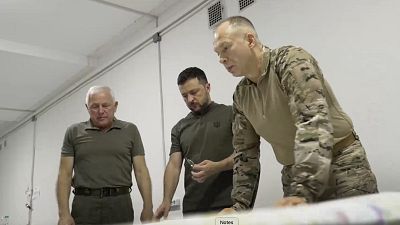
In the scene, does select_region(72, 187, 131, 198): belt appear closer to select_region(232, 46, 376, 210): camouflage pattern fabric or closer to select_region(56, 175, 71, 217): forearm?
select_region(56, 175, 71, 217): forearm

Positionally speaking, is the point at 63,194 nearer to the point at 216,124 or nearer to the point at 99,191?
the point at 99,191

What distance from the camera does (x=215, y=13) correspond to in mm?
2867

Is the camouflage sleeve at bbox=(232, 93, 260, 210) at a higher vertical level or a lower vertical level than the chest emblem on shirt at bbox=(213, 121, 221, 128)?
lower

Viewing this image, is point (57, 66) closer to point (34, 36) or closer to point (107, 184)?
point (34, 36)

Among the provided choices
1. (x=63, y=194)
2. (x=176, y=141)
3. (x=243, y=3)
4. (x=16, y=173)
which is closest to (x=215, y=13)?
(x=243, y=3)

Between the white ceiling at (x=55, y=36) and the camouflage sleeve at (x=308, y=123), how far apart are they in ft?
7.34

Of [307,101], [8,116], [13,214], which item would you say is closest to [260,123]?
[307,101]

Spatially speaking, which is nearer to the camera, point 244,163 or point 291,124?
point 291,124

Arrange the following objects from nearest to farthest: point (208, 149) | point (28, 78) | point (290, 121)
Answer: point (290, 121) → point (208, 149) → point (28, 78)

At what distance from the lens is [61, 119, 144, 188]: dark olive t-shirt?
2.24 m

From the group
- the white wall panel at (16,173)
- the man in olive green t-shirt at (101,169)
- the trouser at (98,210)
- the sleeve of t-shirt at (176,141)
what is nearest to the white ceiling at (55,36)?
the white wall panel at (16,173)

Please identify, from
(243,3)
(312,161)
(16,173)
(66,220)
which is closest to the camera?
(312,161)

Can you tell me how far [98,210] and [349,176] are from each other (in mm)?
1454

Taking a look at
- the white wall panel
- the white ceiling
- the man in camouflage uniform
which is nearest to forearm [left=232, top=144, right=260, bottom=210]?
the man in camouflage uniform
